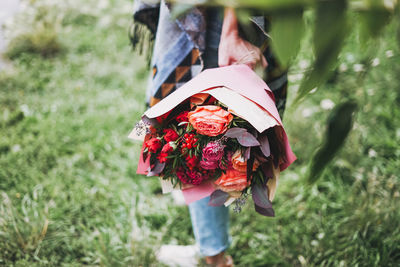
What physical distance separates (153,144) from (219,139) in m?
0.19

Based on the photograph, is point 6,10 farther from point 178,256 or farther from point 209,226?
point 209,226

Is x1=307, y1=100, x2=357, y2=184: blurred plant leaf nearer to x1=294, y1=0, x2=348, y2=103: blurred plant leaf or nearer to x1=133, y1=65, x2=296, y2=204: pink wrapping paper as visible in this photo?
x1=294, y1=0, x2=348, y2=103: blurred plant leaf

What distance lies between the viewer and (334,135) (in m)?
0.42

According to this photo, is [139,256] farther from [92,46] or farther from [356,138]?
[92,46]

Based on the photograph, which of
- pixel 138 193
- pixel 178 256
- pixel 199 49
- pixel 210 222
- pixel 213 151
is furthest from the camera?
pixel 138 193

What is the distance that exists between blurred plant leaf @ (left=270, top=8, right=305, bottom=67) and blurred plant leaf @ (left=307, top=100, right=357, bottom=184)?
0.17 meters

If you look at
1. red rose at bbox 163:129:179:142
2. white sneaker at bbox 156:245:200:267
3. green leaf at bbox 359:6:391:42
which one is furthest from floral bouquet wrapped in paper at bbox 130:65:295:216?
white sneaker at bbox 156:245:200:267

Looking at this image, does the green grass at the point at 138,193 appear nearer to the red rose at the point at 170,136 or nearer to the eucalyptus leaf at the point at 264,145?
the eucalyptus leaf at the point at 264,145

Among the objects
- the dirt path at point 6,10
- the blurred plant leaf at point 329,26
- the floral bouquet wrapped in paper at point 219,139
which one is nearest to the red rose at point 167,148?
the floral bouquet wrapped in paper at point 219,139

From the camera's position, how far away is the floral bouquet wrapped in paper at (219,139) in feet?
2.85

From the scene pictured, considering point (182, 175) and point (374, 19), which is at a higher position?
point (374, 19)

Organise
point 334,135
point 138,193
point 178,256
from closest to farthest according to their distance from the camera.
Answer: point 334,135, point 178,256, point 138,193

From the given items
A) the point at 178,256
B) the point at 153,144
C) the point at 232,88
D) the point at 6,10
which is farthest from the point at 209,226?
the point at 6,10

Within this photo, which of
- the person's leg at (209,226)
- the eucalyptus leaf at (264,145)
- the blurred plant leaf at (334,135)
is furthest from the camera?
the person's leg at (209,226)
